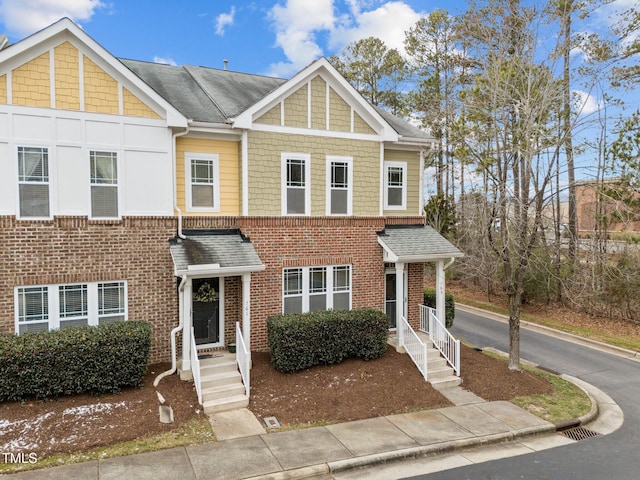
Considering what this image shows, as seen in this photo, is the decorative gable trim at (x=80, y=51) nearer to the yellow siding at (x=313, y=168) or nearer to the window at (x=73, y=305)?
the yellow siding at (x=313, y=168)

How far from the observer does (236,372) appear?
1041cm

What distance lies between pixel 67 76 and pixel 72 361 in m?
6.44

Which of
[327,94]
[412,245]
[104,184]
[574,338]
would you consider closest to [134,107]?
[104,184]

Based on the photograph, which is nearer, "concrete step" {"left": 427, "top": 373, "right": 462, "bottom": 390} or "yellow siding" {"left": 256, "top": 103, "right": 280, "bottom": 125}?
"concrete step" {"left": 427, "top": 373, "right": 462, "bottom": 390}

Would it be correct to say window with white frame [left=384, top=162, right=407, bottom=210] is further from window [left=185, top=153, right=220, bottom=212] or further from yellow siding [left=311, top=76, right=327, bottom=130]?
window [left=185, top=153, right=220, bottom=212]

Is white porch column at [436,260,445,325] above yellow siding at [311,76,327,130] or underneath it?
underneath

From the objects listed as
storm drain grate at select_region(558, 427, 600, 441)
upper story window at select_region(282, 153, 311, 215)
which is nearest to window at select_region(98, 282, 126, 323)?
upper story window at select_region(282, 153, 311, 215)

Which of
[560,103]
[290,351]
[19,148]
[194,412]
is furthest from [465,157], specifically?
[19,148]

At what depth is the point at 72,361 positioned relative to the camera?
350 inches

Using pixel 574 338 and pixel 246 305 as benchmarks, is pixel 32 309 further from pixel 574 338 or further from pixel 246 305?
pixel 574 338

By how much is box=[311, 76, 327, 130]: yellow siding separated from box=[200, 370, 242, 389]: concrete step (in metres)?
7.19

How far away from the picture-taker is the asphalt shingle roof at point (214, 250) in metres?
10.5

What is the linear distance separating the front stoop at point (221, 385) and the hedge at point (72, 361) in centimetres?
146

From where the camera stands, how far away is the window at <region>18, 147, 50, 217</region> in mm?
9641
